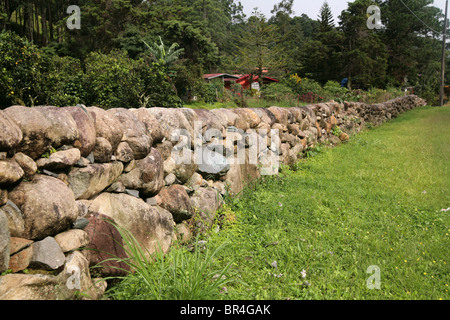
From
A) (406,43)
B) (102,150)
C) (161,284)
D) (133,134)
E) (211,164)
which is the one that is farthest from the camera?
(406,43)

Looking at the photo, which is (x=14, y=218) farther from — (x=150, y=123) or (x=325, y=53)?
(x=325, y=53)

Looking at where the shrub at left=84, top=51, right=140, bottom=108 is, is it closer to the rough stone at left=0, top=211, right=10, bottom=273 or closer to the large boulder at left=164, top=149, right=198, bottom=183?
the large boulder at left=164, top=149, right=198, bottom=183

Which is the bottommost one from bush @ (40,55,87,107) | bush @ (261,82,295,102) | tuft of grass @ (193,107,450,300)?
tuft of grass @ (193,107,450,300)

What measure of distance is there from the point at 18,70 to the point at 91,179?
8.64m

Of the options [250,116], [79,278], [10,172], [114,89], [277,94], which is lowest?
[79,278]

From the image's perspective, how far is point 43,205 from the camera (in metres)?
1.79

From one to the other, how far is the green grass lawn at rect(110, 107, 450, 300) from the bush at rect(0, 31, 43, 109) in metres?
7.83

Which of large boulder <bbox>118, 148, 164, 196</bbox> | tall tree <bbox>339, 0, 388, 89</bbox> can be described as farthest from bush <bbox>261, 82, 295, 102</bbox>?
large boulder <bbox>118, 148, 164, 196</bbox>

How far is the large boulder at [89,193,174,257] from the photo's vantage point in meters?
2.37

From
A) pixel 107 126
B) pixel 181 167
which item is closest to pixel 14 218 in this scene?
pixel 107 126

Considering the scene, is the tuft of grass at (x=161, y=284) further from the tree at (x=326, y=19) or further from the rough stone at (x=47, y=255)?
the tree at (x=326, y=19)

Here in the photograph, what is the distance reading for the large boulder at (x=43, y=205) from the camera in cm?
172

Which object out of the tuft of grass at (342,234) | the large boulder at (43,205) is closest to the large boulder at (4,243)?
the large boulder at (43,205)

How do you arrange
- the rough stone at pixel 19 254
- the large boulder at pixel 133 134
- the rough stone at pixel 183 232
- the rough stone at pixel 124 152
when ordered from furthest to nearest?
1. the rough stone at pixel 183 232
2. the large boulder at pixel 133 134
3. the rough stone at pixel 124 152
4. the rough stone at pixel 19 254
